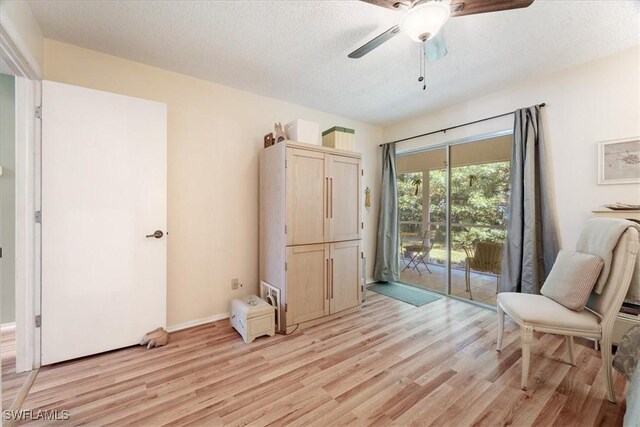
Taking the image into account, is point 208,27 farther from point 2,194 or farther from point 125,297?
point 2,194

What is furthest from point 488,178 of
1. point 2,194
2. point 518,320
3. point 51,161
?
point 2,194

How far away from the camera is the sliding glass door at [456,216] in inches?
123

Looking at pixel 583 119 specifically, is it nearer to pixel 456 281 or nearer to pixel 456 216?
pixel 456 216

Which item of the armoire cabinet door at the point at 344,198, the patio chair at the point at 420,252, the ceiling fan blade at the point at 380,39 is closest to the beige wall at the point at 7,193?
the armoire cabinet door at the point at 344,198

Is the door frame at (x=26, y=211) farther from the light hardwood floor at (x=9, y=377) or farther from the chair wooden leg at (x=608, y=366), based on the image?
the chair wooden leg at (x=608, y=366)

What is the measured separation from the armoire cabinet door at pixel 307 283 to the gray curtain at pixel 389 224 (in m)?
1.55

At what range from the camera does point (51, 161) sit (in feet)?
6.26

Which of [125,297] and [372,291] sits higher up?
[125,297]

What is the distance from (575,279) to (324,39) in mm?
2540

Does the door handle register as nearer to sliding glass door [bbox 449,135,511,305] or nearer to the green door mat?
the green door mat

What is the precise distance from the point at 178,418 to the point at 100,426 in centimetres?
40

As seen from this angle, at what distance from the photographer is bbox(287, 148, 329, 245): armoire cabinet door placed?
2.51 m

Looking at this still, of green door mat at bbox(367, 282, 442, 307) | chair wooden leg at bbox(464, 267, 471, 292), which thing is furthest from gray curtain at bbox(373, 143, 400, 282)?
chair wooden leg at bbox(464, 267, 471, 292)

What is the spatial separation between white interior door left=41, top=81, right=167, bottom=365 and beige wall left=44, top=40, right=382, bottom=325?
246mm
